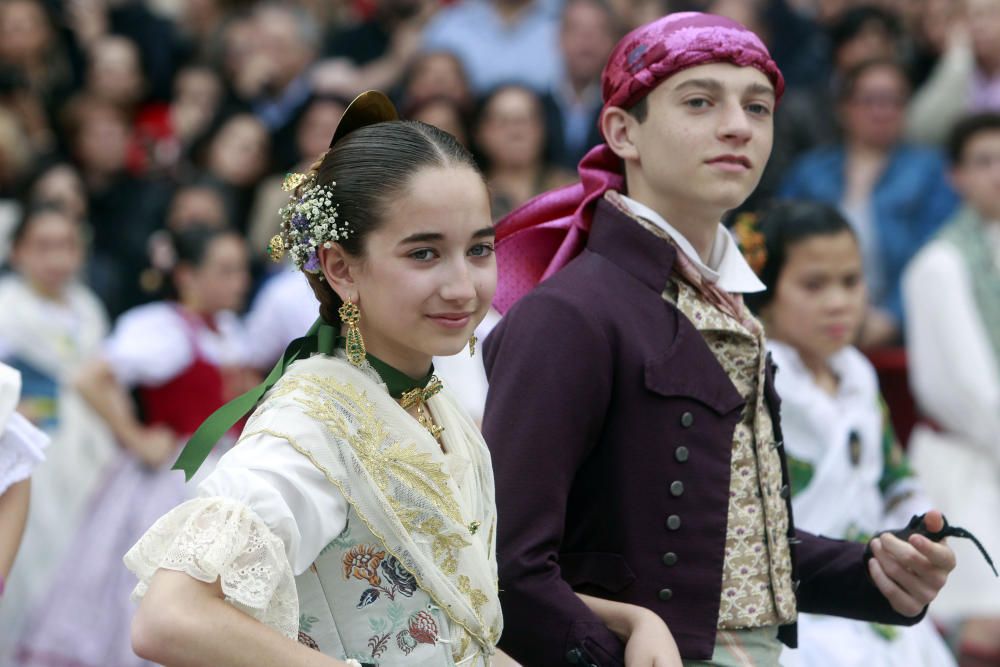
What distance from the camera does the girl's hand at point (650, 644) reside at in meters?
2.56

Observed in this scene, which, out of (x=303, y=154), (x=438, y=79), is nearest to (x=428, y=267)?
(x=438, y=79)

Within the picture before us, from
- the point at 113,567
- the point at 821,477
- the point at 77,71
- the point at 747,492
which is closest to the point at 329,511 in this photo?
the point at 747,492

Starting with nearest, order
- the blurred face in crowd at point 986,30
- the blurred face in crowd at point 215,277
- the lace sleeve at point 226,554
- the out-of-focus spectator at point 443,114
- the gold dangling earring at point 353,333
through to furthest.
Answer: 1. the lace sleeve at point 226,554
2. the gold dangling earring at point 353,333
3. the blurred face in crowd at point 215,277
4. the blurred face in crowd at point 986,30
5. the out-of-focus spectator at point 443,114

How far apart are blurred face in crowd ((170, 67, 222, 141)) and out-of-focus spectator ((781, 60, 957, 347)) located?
4.15 m

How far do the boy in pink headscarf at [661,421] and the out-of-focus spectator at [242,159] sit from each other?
616 centimetres

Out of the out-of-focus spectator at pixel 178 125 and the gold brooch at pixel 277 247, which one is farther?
the out-of-focus spectator at pixel 178 125

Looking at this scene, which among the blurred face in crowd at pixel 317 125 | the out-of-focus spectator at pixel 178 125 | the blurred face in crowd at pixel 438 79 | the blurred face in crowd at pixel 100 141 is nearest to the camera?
the blurred face in crowd at pixel 438 79

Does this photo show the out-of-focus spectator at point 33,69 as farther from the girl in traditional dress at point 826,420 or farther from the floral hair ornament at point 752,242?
the girl in traditional dress at point 826,420

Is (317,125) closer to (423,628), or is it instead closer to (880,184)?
(880,184)

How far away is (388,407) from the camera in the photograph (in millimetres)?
2459

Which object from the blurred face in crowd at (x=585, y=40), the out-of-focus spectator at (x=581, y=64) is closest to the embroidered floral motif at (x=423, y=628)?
the out-of-focus spectator at (x=581, y=64)

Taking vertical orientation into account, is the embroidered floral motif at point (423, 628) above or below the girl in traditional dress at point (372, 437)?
below

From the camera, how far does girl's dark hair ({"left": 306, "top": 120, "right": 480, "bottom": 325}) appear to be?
2.45 metres

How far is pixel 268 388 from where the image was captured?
8.14 feet
